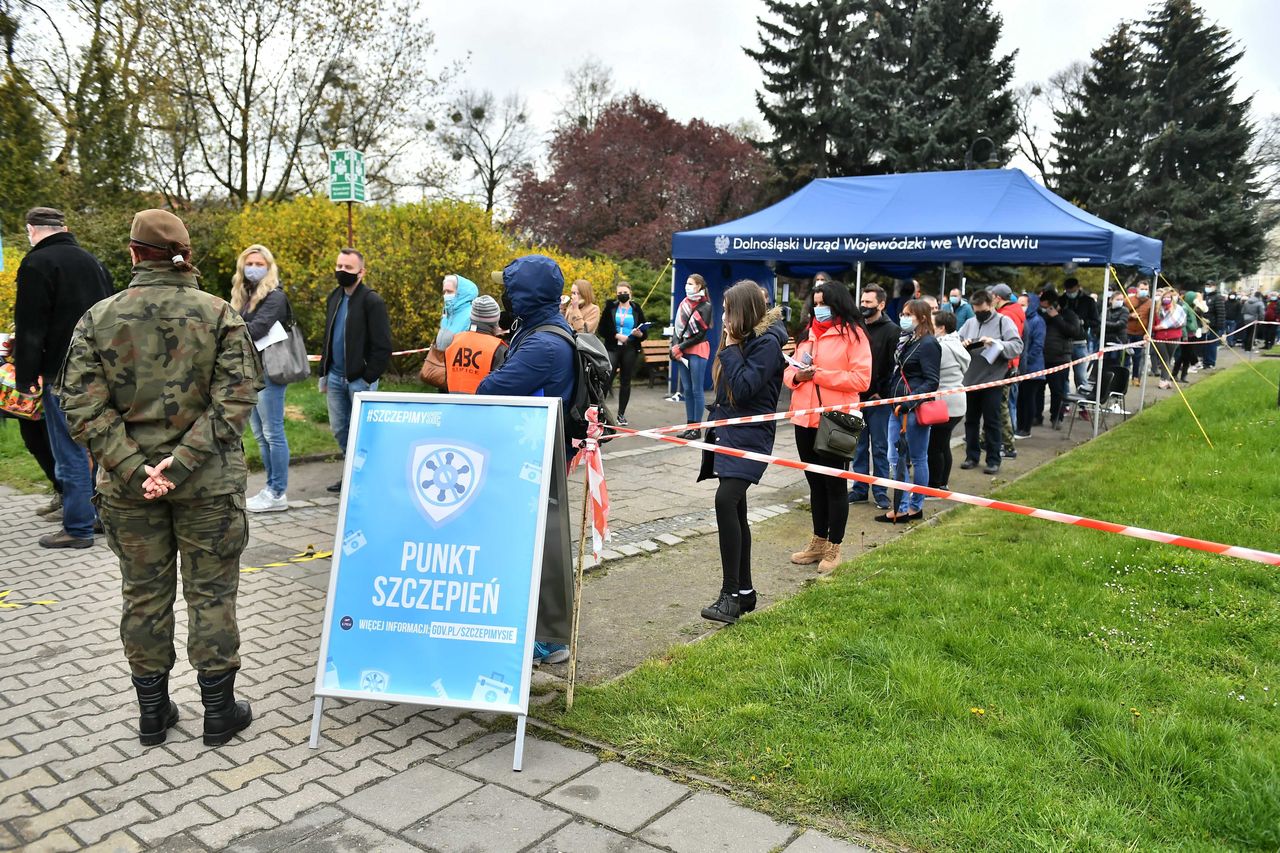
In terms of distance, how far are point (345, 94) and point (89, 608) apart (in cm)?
1811

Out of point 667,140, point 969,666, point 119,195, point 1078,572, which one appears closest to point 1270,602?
point 1078,572

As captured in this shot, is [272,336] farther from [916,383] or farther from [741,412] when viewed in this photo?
[916,383]

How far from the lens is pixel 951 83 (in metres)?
33.6

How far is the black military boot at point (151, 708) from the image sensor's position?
3453 mm

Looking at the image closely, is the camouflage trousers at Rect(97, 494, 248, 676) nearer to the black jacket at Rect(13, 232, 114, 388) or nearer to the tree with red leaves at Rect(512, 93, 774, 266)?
the black jacket at Rect(13, 232, 114, 388)

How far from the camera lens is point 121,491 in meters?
3.33

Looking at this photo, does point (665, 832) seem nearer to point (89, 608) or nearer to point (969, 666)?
point (969, 666)

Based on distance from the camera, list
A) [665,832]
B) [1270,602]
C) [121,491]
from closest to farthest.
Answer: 1. [665,832]
2. [121,491]
3. [1270,602]

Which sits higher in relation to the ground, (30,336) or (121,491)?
(30,336)

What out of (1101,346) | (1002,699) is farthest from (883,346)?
(1101,346)

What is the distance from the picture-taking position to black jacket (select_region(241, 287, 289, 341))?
21.9 ft

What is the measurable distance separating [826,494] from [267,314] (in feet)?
14.1

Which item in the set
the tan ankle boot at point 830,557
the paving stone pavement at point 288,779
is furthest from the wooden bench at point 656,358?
the paving stone pavement at point 288,779

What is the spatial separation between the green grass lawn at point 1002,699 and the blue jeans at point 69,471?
4.15 meters
